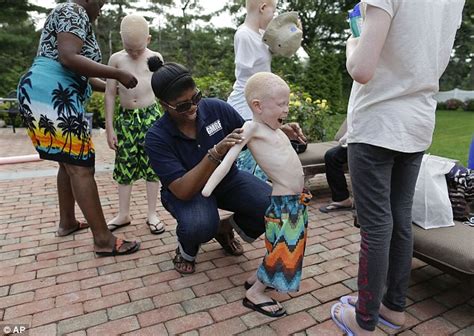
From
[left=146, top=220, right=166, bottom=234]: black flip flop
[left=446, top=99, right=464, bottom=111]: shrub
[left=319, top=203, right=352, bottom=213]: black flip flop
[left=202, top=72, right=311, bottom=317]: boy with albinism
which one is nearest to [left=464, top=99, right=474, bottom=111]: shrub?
[left=446, top=99, right=464, bottom=111]: shrub

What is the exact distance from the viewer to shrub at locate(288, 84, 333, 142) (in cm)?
547

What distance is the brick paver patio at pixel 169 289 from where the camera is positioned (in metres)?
2.06

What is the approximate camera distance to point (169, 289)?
2418 mm

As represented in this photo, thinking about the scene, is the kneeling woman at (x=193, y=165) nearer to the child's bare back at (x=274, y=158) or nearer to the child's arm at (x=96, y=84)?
the child's bare back at (x=274, y=158)

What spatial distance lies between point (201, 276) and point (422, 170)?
1.55m

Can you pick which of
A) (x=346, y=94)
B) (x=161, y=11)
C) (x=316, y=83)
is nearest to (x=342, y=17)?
(x=346, y=94)

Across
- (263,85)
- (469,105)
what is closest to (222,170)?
(263,85)

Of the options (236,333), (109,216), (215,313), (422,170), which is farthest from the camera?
(109,216)

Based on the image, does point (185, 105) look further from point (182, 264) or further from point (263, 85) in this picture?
point (182, 264)

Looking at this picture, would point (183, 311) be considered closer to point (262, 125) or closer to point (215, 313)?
point (215, 313)

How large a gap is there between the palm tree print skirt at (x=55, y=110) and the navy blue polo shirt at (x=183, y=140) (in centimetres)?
69

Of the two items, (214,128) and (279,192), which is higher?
(214,128)

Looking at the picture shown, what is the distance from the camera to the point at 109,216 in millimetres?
3768

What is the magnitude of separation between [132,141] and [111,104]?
13.8 inches
